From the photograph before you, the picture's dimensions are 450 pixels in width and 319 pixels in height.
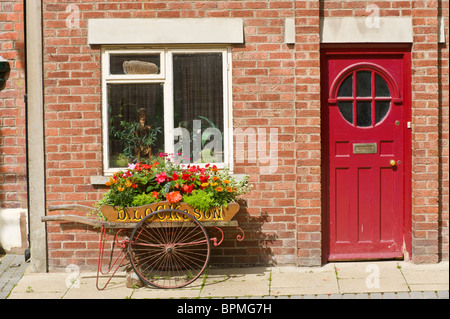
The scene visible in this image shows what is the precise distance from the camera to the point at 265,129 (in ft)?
23.0

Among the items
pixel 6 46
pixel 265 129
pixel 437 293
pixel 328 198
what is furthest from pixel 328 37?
pixel 6 46

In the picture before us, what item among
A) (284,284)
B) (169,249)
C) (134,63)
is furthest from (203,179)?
(134,63)

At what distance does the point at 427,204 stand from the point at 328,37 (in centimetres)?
218

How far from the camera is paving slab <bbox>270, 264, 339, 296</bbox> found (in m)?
6.29

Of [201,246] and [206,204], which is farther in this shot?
[201,246]

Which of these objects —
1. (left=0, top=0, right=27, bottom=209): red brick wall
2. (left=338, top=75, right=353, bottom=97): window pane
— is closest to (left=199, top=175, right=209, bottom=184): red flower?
(left=338, top=75, right=353, bottom=97): window pane

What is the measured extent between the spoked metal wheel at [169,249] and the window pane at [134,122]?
3.09 feet

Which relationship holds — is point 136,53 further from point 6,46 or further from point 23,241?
point 23,241

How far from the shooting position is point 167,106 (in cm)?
705

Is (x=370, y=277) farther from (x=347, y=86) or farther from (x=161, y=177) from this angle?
(x=161, y=177)

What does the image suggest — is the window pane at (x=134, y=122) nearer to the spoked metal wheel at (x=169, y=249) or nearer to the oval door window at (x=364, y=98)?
the spoked metal wheel at (x=169, y=249)

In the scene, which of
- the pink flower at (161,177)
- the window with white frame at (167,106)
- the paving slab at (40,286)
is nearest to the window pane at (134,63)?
the window with white frame at (167,106)

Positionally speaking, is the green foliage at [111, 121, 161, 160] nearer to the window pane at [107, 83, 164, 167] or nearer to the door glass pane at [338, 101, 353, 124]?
the window pane at [107, 83, 164, 167]

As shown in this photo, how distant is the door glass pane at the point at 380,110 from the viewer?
7129 mm
